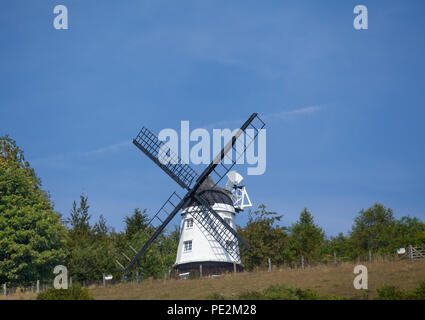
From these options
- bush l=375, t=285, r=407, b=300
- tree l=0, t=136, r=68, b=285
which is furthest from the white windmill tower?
bush l=375, t=285, r=407, b=300

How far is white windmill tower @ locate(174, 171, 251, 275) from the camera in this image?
41656 mm

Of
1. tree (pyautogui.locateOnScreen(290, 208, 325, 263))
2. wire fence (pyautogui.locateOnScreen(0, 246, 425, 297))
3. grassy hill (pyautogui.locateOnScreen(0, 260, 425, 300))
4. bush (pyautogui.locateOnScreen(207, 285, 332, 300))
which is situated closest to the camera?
bush (pyautogui.locateOnScreen(207, 285, 332, 300))

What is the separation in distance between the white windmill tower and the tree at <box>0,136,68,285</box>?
12631mm

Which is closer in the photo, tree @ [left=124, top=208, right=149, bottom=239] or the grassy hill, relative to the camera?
the grassy hill

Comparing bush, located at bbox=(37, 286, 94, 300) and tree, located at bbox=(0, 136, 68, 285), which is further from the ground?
tree, located at bbox=(0, 136, 68, 285)

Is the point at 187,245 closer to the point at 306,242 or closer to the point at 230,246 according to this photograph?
the point at 230,246

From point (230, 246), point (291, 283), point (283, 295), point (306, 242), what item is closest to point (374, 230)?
point (306, 242)

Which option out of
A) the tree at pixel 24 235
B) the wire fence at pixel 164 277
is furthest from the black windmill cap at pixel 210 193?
the tree at pixel 24 235

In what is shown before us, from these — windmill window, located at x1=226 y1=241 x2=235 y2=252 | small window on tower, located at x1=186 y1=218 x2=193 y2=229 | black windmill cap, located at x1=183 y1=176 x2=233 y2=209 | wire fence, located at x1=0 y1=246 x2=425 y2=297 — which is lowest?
wire fence, located at x1=0 y1=246 x2=425 y2=297

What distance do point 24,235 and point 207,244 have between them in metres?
16.5

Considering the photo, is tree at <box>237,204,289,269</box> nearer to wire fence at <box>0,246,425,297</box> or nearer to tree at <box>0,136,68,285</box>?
wire fence at <box>0,246,425,297</box>
